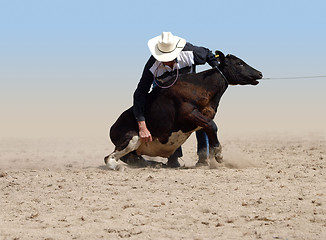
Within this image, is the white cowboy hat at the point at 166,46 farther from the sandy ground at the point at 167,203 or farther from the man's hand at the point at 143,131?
the sandy ground at the point at 167,203

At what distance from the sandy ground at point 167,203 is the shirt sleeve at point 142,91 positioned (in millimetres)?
870

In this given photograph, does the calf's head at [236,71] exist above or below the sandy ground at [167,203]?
above

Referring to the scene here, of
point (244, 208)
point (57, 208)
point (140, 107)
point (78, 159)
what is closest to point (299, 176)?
point (244, 208)

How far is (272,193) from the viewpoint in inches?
285

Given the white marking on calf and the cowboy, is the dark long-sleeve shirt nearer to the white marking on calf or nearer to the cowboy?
the cowboy

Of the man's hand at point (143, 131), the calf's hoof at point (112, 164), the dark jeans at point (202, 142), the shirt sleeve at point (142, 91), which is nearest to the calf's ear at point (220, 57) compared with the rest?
the shirt sleeve at point (142, 91)

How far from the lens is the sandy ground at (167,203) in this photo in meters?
5.90

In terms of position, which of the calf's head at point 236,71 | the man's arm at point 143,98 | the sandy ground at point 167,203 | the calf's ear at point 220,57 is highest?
the calf's ear at point 220,57

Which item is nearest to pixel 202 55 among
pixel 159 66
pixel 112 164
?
pixel 159 66

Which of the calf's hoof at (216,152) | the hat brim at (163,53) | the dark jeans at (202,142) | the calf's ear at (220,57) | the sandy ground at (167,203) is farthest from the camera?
the dark jeans at (202,142)

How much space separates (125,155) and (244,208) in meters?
3.60

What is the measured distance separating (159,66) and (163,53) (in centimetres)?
25

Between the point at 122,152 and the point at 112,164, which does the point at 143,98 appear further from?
the point at 112,164

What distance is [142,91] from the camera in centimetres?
938
